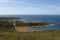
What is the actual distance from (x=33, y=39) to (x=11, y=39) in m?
0.97

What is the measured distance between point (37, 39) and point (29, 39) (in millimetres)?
405

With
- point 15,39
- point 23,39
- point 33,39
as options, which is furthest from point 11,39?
point 33,39

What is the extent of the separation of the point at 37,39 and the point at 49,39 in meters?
0.54

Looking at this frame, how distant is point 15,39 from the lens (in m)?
5.34

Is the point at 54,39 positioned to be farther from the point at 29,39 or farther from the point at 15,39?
the point at 15,39

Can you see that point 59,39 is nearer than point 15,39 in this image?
No

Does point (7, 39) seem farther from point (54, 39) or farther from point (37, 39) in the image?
point (54, 39)

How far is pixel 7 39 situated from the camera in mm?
5434

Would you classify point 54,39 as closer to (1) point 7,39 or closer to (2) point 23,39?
(2) point 23,39

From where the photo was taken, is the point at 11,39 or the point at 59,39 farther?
the point at 59,39

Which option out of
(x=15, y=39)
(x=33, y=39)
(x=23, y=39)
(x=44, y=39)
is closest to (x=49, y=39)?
(x=44, y=39)

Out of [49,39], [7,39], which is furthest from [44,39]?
[7,39]

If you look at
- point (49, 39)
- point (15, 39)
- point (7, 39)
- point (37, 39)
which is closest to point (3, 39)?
point (7, 39)

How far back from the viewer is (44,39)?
5715mm
